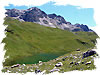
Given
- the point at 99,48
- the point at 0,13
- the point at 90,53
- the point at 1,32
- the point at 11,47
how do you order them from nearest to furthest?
the point at 1,32 < the point at 0,13 < the point at 99,48 < the point at 90,53 < the point at 11,47

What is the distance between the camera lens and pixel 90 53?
79.2 feet

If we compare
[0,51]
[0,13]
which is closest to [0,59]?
[0,51]

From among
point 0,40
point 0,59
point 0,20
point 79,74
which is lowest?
point 79,74

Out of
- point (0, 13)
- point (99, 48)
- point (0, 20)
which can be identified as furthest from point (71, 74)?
point (0, 13)

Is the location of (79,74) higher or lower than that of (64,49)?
higher

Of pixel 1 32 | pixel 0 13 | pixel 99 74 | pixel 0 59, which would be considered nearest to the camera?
pixel 99 74

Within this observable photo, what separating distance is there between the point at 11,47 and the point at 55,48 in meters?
74.6

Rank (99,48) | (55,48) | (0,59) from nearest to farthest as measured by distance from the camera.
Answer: (0,59) < (99,48) < (55,48)

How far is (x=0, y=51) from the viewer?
5.43 meters

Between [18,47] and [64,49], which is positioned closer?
[18,47]

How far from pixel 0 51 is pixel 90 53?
21.0m

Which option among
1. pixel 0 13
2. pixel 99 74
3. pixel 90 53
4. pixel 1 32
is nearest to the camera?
pixel 99 74

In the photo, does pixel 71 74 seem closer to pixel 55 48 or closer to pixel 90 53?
pixel 90 53

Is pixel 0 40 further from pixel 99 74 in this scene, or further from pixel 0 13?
pixel 99 74
